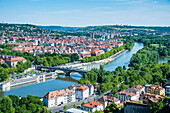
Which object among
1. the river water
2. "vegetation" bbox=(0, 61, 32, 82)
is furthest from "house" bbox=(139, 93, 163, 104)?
"vegetation" bbox=(0, 61, 32, 82)

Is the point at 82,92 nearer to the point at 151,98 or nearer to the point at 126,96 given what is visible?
the point at 126,96

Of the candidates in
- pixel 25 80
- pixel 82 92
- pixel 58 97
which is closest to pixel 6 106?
pixel 58 97

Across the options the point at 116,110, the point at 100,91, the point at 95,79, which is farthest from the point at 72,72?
the point at 116,110

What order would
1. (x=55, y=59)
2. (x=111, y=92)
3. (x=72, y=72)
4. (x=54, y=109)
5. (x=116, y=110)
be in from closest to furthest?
(x=116, y=110) < (x=54, y=109) < (x=111, y=92) < (x=72, y=72) < (x=55, y=59)

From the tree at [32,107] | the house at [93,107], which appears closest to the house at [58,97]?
the tree at [32,107]

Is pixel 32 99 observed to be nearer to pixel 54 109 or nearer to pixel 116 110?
pixel 54 109

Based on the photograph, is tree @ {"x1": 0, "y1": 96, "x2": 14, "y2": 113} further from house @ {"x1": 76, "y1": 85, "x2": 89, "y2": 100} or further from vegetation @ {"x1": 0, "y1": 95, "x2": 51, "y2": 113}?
house @ {"x1": 76, "y1": 85, "x2": 89, "y2": 100}

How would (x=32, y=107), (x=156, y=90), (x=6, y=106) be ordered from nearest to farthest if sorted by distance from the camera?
(x=6, y=106)
(x=32, y=107)
(x=156, y=90)
